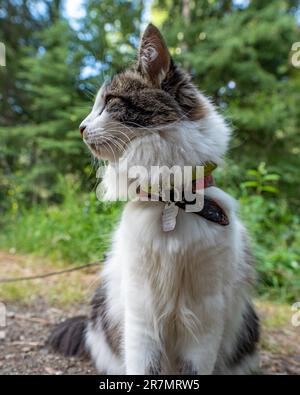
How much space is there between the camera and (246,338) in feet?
5.66

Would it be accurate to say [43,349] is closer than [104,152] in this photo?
No

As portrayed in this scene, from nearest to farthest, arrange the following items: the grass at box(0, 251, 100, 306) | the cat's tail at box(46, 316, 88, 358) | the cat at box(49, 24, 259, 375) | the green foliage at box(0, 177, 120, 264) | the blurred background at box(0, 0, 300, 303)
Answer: the cat at box(49, 24, 259, 375) < the cat's tail at box(46, 316, 88, 358) < the grass at box(0, 251, 100, 306) < the green foliage at box(0, 177, 120, 264) < the blurred background at box(0, 0, 300, 303)

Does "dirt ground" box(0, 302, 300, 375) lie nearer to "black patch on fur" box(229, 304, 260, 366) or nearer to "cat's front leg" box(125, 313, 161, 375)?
"black patch on fur" box(229, 304, 260, 366)

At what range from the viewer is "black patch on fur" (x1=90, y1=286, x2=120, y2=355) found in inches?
64.7

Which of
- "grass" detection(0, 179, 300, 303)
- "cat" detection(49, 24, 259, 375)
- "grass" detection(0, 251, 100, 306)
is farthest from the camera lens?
"grass" detection(0, 179, 300, 303)

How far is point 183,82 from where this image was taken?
1366mm

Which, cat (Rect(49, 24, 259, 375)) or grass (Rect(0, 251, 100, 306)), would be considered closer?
cat (Rect(49, 24, 259, 375))

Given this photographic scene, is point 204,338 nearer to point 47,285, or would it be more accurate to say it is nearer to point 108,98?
point 108,98

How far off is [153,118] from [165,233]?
16.7 inches

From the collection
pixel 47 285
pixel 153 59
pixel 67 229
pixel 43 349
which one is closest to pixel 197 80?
pixel 67 229

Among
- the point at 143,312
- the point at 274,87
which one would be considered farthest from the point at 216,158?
the point at 274,87

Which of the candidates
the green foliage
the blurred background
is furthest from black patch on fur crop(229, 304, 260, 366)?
the blurred background

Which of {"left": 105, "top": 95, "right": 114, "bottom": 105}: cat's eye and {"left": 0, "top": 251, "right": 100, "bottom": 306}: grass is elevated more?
{"left": 105, "top": 95, "right": 114, "bottom": 105}: cat's eye
